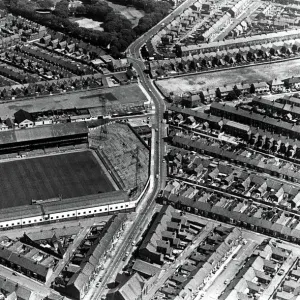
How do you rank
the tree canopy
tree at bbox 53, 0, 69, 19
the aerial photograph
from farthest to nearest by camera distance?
1. tree at bbox 53, 0, 69, 19
2. the tree canopy
3. the aerial photograph

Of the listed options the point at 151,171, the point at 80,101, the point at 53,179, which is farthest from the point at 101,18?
the point at 53,179

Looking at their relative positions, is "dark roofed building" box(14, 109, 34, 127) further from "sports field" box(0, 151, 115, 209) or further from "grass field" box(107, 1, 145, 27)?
"grass field" box(107, 1, 145, 27)

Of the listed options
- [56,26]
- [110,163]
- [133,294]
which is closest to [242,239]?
[133,294]

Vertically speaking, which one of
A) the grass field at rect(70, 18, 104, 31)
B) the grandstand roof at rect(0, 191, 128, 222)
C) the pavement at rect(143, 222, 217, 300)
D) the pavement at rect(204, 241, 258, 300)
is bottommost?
the grass field at rect(70, 18, 104, 31)

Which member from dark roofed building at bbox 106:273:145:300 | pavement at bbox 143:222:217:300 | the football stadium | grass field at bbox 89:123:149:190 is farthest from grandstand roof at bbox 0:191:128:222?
dark roofed building at bbox 106:273:145:300

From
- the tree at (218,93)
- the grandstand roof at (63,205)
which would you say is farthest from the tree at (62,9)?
the grandstand roof at (63,205)

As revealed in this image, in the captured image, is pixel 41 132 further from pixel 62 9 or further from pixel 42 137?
pixel 62 9

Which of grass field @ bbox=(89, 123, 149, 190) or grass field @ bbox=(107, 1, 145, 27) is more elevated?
grass field @ bbox=(89, 123, 149, 190)
